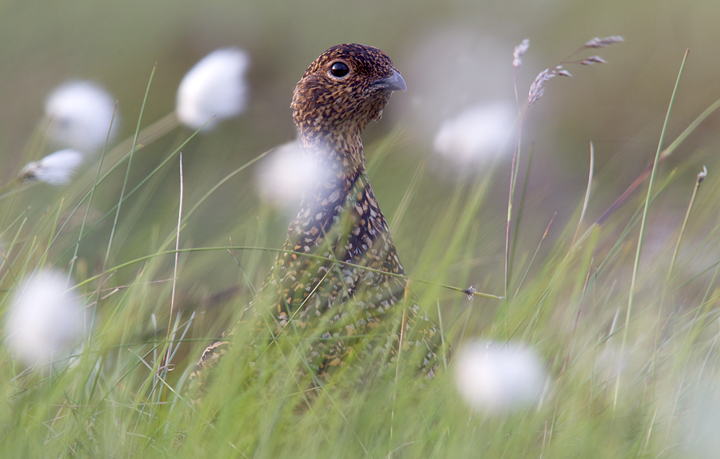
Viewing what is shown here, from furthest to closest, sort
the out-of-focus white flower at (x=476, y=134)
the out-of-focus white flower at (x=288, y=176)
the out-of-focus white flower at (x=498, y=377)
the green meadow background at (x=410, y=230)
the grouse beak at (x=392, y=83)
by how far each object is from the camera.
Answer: the grouse beak at (x=392, y=83), the out-of-focus white flower at (x=288, y=176), the out-of-focus white flower at (x=476, y=134), the green meadow background at (x=410, y=230), the out-of-focus white flower at (x=498, y=377)

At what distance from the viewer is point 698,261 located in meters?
2.24

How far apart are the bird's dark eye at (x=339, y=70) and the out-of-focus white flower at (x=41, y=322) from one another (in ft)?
4.12

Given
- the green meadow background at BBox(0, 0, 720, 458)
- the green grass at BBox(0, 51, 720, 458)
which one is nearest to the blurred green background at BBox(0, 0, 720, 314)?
the green meadow background at BBox(0, 0, 720, 458)

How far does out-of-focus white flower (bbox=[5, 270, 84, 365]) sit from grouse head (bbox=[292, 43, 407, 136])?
1.11 meters

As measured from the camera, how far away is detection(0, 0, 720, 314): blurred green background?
4.34 metres

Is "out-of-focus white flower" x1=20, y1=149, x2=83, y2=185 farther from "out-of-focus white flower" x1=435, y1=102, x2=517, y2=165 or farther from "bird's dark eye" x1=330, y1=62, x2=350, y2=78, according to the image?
"out-of-focus white flower" x1=435, y1=102, x2=517, y2=165

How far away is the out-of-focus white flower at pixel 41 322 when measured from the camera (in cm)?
145

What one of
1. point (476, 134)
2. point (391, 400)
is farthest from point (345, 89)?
point (391, 400)

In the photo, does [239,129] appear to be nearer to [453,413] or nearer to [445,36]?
[445,36]

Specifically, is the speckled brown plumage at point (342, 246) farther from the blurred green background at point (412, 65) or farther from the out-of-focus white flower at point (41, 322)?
the blurred green background at point (412, 65)

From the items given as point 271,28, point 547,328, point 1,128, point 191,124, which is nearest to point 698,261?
point 547,328

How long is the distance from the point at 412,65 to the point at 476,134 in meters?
3.21

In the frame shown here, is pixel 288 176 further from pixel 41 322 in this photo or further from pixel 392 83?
pixel 41 322

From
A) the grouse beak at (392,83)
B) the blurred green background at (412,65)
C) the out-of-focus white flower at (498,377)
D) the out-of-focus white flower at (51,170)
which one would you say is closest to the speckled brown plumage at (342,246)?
the grouse beak at (392,83)
